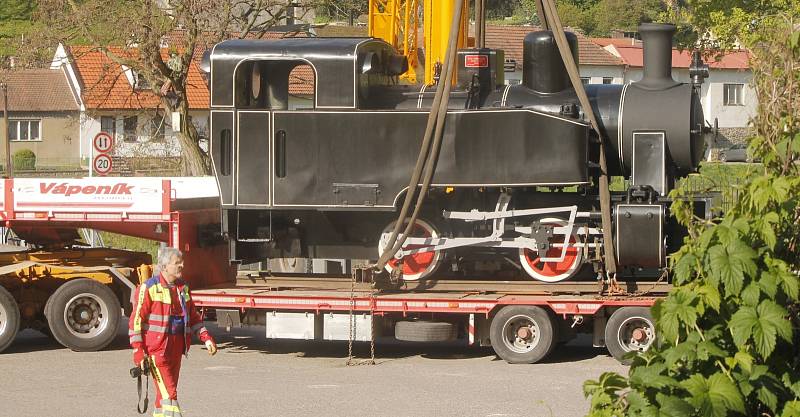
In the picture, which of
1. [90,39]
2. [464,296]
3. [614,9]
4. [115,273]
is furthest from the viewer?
[614,9]

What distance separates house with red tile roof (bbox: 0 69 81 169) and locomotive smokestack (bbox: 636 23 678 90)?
56322 millimetres

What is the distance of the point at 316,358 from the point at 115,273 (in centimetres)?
257

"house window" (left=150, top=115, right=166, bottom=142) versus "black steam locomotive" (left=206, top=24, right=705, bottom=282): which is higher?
"house window" (left=150, top=115, right=166, bottom=142)

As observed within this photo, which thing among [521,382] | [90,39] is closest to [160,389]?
[521,382]

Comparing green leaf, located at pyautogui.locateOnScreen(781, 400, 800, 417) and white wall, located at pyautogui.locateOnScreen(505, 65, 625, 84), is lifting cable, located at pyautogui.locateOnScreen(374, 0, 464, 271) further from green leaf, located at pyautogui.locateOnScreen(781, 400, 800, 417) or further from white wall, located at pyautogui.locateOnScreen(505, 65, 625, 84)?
white wall, located at pyautogui.locateOnScreen(505, 65, 625, 84)

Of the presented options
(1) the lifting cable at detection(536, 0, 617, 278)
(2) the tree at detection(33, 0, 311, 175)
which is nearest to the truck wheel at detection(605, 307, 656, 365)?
(1) the lifting cable at detection(536, 0, 617, 278)

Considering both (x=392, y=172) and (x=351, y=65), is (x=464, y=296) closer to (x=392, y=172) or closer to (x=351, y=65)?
(x=392, y=172)

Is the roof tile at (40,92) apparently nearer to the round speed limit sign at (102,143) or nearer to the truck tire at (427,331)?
the round speed limit sign at (102,143)

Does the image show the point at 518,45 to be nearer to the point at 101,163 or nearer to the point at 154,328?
the point at 101,163

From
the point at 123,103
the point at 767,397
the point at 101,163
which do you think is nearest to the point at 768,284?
the point at 767,397

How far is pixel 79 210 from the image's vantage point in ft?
47.7

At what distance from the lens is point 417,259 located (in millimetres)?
14141

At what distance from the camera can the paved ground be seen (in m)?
10.8

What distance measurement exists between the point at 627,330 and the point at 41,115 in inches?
2339
